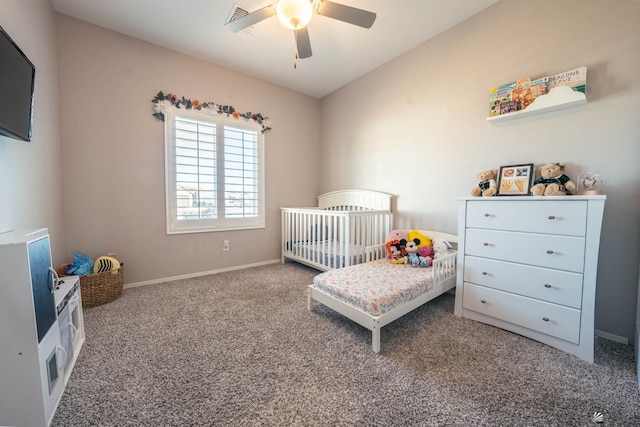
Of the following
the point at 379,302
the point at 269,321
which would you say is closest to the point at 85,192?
the point at 269,321

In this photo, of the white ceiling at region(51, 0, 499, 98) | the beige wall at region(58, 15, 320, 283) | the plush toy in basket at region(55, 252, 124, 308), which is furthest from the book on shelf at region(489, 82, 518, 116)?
the plush toy in basket at region(55, 252, 124, 308)

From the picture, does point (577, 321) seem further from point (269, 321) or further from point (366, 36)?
point (366, 36)

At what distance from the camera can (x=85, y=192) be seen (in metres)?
2.42

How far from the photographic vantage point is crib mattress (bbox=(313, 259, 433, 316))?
1.65 meters

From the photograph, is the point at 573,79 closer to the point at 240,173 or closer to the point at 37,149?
the point at 240,173

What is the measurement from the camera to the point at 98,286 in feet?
7.18

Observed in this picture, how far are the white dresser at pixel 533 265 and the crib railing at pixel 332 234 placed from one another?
104 cm

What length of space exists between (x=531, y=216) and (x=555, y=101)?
93 centimetres

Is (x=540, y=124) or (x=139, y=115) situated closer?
(x=540, y=124)

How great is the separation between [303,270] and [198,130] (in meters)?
2.23

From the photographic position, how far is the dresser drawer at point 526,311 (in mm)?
1524

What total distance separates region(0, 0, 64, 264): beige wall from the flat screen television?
0.17m

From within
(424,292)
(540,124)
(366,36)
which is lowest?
(424,292)

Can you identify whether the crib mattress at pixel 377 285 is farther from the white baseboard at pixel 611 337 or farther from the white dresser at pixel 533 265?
the white baseboard at pixel 611 337
